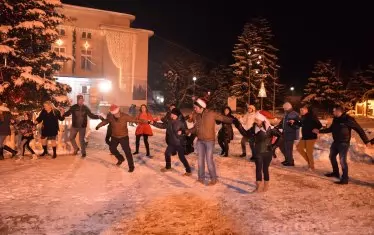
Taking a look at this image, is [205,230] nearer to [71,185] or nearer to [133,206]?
[133,206]

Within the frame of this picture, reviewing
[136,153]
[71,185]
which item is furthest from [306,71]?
[71,185]

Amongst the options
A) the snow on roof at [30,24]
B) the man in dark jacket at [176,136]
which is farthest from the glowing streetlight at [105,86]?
the man in dark jacket at [176,136]

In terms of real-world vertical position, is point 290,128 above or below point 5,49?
below

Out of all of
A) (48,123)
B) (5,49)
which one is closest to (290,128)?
(48,123)

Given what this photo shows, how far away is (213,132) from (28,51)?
877 cm

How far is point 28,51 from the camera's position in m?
13.2

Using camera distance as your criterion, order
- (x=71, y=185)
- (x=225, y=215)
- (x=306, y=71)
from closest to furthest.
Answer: (x=225, y=215)
(x=71, y=185)
(x=306, y=71)

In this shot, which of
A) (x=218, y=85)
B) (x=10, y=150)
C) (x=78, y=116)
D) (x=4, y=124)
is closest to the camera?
(x=4, y=124)

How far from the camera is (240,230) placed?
5461 mm

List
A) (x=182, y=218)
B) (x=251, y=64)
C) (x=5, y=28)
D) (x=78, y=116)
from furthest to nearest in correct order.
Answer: (x=251, y=64)
(x=5, y=28)
(x=78, y=116)
(x=182, y=218)

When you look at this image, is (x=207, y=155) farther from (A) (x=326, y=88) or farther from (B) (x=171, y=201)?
(A) (x=326, y=88)

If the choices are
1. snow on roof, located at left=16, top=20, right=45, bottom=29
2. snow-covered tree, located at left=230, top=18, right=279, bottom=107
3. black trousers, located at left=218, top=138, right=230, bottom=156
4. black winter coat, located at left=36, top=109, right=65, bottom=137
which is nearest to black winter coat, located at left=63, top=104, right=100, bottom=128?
black winter coat, located at left=36, top=109, right=65, bottom=137

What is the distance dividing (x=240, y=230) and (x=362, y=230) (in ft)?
6.23

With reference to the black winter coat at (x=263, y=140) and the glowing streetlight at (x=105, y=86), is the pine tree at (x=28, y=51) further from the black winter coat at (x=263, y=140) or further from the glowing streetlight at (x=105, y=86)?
the glowing streetlight at (x=105, y=86)
